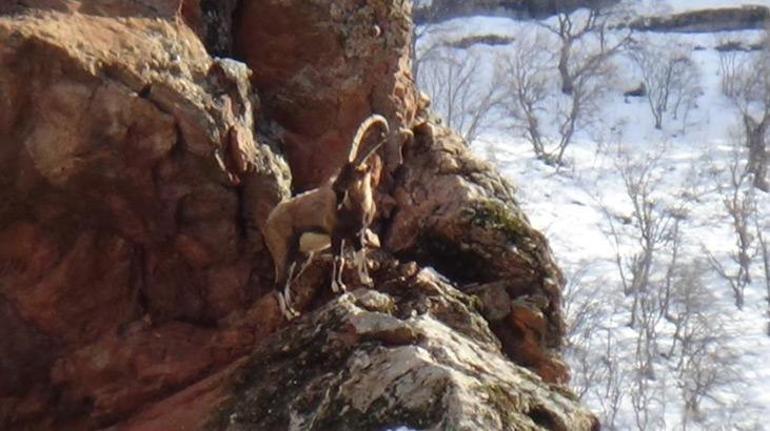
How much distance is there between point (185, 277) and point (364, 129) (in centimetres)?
131

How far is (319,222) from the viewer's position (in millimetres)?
6750

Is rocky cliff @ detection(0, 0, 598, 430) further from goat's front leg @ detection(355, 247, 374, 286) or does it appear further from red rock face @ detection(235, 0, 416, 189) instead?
red rock face @ detection(235, 0, 416, 189)

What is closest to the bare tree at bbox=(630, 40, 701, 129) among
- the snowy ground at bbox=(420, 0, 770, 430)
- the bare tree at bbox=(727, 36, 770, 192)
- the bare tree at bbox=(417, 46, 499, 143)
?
the snowy ground at bbox=(420, 0, 770, 430)

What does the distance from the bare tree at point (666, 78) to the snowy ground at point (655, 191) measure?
44 centimetres

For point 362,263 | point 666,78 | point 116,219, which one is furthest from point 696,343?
point 116,219

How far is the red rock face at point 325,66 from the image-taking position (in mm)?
7945

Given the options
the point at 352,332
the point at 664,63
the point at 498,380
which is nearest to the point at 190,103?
the point at 352,332

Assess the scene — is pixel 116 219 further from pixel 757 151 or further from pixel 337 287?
pixel 757 151

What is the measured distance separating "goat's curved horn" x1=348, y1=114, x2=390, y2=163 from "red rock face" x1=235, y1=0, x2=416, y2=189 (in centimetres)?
27

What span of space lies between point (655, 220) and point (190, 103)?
109 ft

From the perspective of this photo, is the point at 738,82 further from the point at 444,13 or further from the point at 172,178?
the point at 172,178

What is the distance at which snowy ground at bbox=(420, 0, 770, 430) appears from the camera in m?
31.5

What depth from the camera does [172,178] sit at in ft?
22.4

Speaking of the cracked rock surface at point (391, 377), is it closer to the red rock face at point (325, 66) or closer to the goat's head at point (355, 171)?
the goat's head at point (355, 171)
